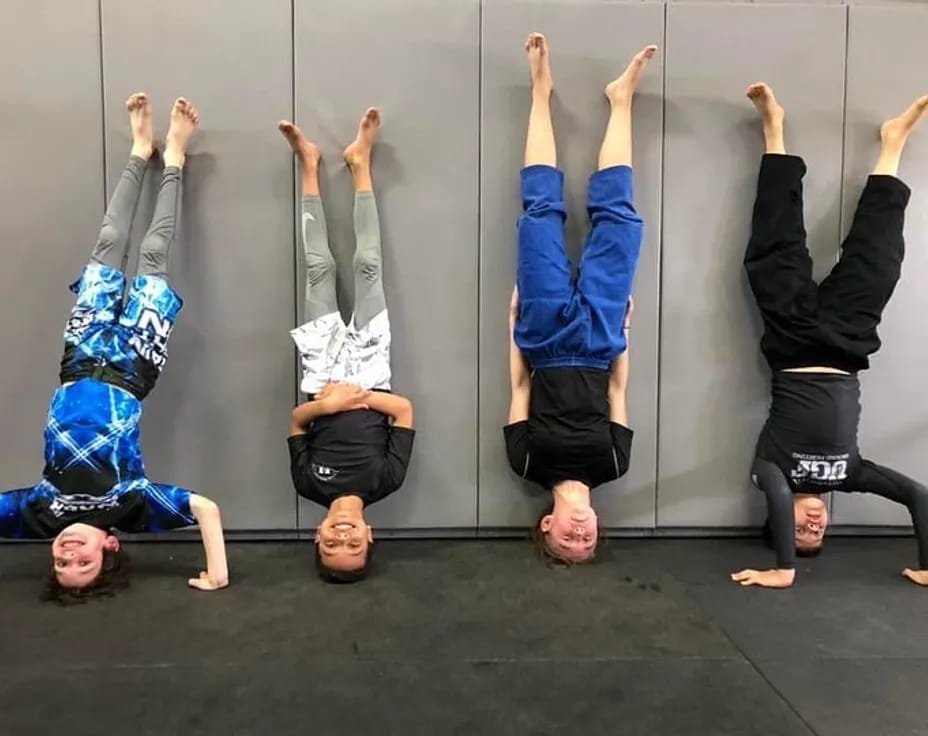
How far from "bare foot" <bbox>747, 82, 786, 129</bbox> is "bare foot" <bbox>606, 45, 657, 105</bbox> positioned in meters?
0.42

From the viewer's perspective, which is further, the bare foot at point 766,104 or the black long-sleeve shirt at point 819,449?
the bare foot at point 766,104

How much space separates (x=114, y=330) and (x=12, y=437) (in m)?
0.72

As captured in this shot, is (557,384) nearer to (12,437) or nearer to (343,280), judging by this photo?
(343,280)

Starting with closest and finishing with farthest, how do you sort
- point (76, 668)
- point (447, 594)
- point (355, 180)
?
point (76, 668)
point (447, 594)
point (355, 180)

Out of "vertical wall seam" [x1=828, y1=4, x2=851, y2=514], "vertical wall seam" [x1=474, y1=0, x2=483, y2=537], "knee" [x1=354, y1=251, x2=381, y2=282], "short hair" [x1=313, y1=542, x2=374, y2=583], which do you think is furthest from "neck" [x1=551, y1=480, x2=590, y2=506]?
"vertical wall seam" [x1=828, y1=4, x2=851, y2=514]

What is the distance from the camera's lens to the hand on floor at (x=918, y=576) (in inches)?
112

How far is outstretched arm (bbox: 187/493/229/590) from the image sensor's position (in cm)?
275

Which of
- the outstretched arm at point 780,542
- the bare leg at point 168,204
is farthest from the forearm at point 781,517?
the bare leg at point 168,204

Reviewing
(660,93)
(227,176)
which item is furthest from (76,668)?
(660,93)

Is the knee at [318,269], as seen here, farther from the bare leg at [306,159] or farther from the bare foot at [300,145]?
the bare foot at [300,145]

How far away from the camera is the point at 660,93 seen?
3229 mm

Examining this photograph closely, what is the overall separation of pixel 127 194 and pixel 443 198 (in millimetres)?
1211

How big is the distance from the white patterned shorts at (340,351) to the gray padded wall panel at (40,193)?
0.98m

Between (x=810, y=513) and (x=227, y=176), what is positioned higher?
(x=227, y=176)
